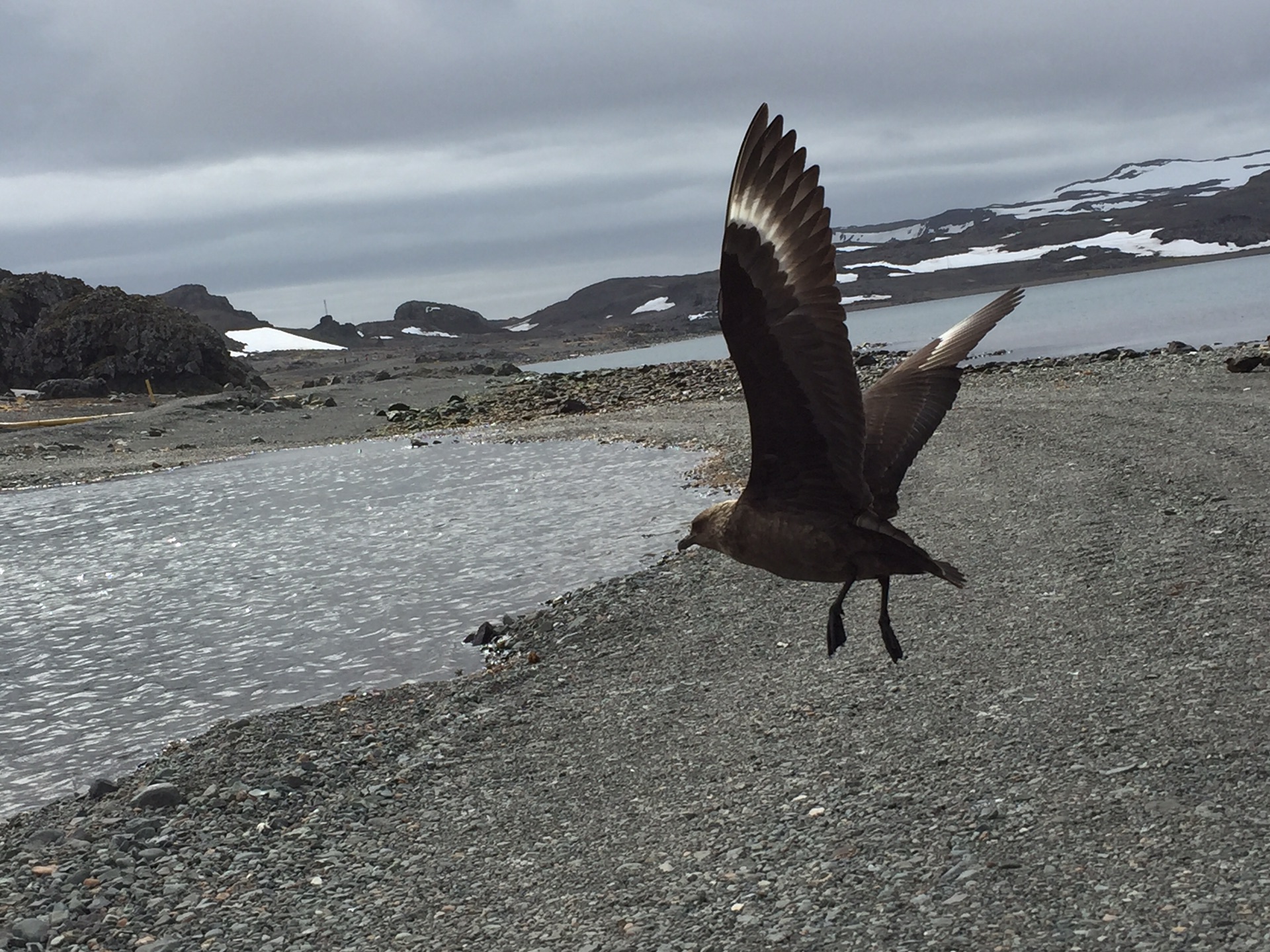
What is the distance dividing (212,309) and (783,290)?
563 ft

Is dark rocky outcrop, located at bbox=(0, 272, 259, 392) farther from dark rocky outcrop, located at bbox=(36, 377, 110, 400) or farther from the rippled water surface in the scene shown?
the rippled water surface

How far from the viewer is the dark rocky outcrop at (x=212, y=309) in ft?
497

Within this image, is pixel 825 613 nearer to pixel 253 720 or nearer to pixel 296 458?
pixel 253 720

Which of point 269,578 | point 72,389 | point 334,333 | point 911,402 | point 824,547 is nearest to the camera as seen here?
point 824,547

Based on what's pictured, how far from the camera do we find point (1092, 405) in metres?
19.1

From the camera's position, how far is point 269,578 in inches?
559

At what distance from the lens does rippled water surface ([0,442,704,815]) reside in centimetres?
974

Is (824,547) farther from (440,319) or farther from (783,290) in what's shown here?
(440,319)

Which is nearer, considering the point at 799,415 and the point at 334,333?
the point at 799,415

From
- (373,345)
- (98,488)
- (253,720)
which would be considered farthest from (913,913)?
(373,345)

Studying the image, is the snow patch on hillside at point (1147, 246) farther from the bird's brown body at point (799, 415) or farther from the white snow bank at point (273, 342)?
the bird's brown body at point (799, 415)

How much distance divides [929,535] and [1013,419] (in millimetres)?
7717

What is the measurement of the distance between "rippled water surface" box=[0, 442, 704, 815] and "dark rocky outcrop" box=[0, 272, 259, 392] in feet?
95.6

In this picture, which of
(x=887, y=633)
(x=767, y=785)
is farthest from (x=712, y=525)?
(x=767, y=785)
